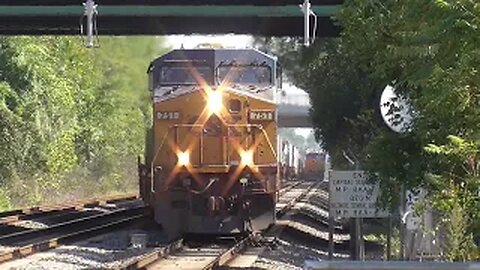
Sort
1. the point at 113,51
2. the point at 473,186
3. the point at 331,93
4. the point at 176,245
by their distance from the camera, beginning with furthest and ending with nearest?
the point at 113,51 → the point at 331,93 → the point at 176,245 → the point at 473,186

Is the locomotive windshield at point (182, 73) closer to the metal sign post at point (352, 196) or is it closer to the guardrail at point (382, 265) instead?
the metal sign post at point (352, 196)

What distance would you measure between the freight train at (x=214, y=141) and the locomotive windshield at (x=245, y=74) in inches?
0.8

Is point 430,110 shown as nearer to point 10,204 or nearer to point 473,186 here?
point 473,186

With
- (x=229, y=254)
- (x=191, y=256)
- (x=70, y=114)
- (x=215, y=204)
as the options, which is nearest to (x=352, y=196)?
(x=229, y=254)

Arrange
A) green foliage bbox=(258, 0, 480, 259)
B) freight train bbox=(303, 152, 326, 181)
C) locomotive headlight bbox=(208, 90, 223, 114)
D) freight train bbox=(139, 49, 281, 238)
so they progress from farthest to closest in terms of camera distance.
Result: freight train bbox=(303, 152, 326, 181) < locomotive headlight bbox=(208, 90, 223, 114) < freight train bbox=(139, 49, 281, 238) < green foliage bbox=(258, 0, 480, 259)

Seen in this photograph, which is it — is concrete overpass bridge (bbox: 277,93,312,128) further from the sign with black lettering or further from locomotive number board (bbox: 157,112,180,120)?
the sign with black lettering

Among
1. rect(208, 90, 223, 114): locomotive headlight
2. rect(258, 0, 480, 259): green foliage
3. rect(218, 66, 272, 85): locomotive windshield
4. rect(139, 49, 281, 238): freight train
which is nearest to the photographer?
rect(258, 0, 480, 259): green foliage

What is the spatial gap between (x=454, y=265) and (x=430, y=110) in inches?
141

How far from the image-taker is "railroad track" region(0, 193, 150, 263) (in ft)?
61.0

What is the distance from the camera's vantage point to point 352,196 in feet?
44.1

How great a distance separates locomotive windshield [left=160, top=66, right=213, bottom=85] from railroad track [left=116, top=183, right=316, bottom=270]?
324 cm

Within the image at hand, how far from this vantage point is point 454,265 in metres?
6.20

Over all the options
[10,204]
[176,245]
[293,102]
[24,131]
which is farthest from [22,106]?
[293,102]

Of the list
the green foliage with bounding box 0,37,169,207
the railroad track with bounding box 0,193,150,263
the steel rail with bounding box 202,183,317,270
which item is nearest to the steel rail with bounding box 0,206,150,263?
the railroad track with bounding box 0,193,150,263
